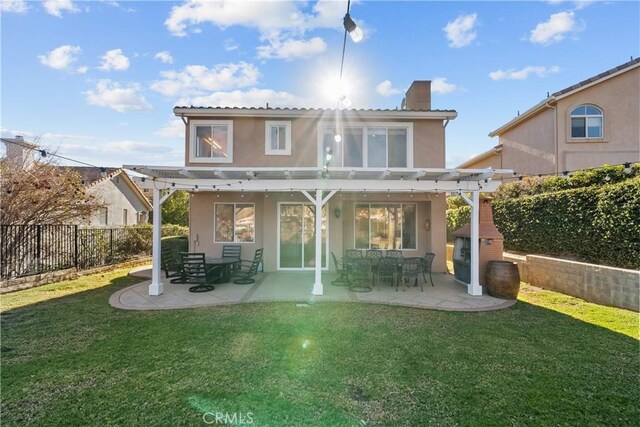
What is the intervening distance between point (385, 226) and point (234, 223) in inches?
235

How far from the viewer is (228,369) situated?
4.46 meters

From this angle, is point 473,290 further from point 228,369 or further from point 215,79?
point 215,79

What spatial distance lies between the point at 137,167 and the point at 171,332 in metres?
4.05

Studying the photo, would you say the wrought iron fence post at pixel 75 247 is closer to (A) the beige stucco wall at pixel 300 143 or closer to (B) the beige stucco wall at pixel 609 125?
(A) the beige stucco wall at pixel 300 143

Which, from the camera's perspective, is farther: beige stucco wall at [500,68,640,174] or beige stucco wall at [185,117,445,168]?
beige stucco wall at [500,68,640,174]

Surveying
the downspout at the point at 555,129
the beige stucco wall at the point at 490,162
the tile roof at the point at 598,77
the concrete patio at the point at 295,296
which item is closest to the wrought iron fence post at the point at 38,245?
the concrete patio at the point at 295,296

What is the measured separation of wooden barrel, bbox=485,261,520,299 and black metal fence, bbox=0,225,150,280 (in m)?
13.6

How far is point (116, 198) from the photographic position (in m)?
21.9

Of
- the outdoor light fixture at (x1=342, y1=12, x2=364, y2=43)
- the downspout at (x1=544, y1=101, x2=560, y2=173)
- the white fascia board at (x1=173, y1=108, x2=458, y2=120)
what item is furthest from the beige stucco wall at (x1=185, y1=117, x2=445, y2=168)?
the downspout at (x1=544, y1=101, x2=560, y2=173)

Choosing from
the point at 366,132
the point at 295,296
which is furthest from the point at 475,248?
the point at 366,132

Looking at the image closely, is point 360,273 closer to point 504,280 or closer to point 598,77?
point 504,280

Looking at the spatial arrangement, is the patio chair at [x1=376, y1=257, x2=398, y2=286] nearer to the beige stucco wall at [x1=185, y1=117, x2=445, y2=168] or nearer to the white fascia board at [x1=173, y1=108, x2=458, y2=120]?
the beige stucco wall at [x1=185, y1=117, x2=445, y2=168]

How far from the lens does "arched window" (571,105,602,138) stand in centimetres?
1525

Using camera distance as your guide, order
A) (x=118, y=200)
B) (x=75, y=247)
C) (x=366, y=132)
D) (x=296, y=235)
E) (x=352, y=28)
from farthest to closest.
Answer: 1. (x=118, y=200)
2. (x=296, y=235)
3. (x=366, y=132)
4. (x=75, y=247)
5. (x=352, y=28)
